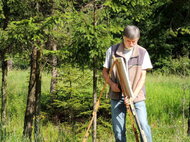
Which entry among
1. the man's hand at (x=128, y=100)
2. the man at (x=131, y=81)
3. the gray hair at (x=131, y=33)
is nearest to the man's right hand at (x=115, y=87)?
the man at (x=131, y=81)

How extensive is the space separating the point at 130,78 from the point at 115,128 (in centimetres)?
60

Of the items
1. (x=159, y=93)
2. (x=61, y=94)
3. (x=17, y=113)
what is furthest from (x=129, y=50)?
(x=159, y=93)

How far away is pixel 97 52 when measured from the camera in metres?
5.61

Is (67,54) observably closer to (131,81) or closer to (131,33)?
(131,81)

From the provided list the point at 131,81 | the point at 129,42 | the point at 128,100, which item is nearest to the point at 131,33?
the point at 129,42

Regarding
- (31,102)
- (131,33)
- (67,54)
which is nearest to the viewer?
(131,33)

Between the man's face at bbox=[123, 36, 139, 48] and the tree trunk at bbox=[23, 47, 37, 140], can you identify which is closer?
the man's face at bbox=[123, 36, 139, 48]

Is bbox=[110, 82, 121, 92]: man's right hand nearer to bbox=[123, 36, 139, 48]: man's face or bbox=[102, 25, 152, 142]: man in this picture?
bbox=[102, 25, 152, 142]: man

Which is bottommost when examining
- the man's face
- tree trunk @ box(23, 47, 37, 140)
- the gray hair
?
tree trunk @ box(23, 47, 37, 140)

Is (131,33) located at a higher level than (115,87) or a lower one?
higher

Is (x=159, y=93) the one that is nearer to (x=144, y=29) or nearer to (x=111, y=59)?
(x=111, y=59)

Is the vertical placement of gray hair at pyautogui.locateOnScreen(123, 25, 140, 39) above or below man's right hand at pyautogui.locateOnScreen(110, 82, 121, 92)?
above

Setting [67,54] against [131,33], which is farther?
[67,54]

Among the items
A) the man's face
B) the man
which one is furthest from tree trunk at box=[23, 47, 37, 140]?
the man's face
